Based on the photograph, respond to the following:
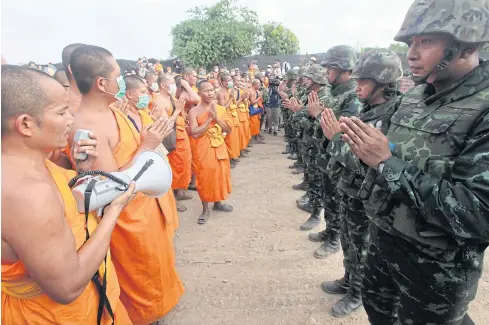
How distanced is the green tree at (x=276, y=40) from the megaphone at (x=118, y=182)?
30.2 meters

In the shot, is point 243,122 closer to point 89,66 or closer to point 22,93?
point 89,66

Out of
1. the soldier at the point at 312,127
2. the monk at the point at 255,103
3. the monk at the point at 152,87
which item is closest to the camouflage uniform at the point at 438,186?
the soldier at the point at 312,127

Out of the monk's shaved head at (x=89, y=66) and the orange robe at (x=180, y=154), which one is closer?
the monk's shaved head at (x=89, y=66)

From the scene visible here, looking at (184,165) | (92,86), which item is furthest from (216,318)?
(184,165)

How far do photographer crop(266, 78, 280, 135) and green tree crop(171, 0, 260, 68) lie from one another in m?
13.7

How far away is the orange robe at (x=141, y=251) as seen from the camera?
2666 millimetres

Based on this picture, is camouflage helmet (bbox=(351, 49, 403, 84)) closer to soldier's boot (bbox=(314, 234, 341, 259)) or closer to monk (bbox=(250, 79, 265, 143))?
soldier's boot (bbox=(314, 234, 341, 259))

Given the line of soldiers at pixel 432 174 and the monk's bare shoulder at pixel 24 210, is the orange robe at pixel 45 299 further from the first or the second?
the line of soldiers at pixel 432 174

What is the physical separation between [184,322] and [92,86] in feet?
7.35

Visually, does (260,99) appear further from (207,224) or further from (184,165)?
(207,224)

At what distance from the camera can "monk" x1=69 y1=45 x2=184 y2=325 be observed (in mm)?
2494

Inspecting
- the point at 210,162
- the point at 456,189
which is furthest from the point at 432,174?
the point at 210,162

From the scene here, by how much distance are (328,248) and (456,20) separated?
10.3 ft

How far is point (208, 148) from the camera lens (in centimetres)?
547
